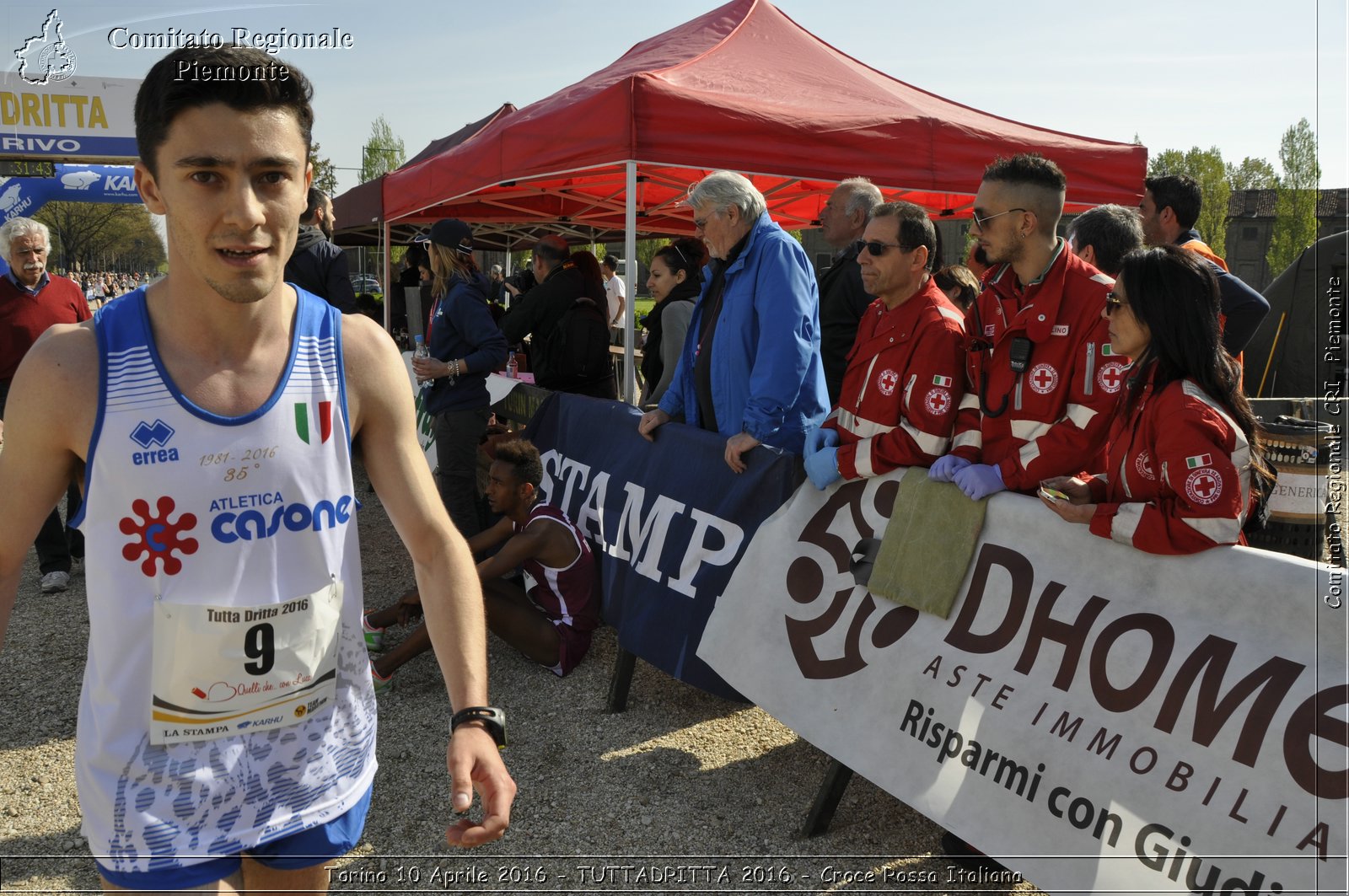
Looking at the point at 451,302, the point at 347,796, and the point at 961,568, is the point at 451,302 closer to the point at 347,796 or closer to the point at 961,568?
the point at 961,568

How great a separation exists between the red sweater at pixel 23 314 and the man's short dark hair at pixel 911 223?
5255 millimetres

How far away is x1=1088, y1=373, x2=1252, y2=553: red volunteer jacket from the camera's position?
7.76ft

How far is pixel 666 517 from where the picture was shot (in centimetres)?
424

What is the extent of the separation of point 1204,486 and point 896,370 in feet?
4.00

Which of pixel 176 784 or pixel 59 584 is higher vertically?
pixel 176 784

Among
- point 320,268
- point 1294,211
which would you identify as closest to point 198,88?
point 320,268

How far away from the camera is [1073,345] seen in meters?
3.10

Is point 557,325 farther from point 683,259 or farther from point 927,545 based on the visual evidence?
point 927,545

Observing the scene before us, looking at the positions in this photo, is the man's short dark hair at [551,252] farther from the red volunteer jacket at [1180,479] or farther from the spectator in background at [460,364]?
the red volunteer jacket at [1180,479]

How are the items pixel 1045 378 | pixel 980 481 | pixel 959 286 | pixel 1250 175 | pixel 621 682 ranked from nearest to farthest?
pixel 980 481 < pixel 1045 378 < pixel 621 682 < pixel 959 286 < pixel 1250 175

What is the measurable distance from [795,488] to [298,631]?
2.36m

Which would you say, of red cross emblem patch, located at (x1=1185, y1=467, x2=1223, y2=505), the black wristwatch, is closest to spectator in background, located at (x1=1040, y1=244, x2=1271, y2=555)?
red cross emblem patch, located at (x1=1185, y1=467, x2=1223, y2=505)

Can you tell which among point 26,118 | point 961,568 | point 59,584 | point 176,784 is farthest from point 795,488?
point 26,118

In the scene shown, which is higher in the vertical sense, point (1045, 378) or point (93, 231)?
point (93, 231)
